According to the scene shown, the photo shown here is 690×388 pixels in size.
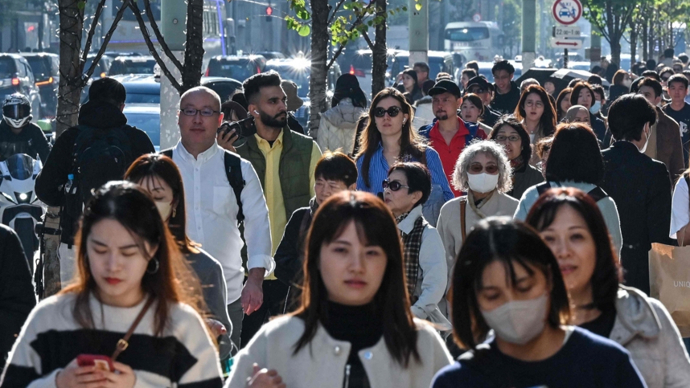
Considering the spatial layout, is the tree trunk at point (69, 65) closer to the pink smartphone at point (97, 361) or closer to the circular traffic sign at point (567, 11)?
the pink smartphone at point (97, 361)

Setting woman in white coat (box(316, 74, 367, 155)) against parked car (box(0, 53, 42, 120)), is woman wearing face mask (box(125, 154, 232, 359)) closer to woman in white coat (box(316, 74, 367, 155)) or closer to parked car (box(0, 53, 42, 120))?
woman in white coat (box(316, 74, 367, 155))

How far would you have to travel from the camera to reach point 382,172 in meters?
8.66

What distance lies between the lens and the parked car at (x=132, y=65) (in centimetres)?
3762

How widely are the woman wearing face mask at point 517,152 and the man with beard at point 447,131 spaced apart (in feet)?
3.17

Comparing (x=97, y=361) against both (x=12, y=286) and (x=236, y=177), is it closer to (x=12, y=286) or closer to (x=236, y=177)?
(x=12, y=286)

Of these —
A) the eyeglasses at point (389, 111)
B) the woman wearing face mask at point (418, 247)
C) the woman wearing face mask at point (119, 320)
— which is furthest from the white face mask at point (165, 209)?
the eyeglasses at point (389, 111)

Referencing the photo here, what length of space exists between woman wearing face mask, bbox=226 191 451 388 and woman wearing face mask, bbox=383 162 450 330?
7.83ft

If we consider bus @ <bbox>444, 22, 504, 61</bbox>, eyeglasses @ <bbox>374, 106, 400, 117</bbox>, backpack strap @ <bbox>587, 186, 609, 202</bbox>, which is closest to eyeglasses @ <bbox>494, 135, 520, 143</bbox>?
eyeglasses @ <bbox>374, 106, 400, 117</bbox>

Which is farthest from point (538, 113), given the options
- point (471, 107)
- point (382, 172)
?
point (382, 172)

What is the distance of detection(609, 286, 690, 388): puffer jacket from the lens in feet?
13.0

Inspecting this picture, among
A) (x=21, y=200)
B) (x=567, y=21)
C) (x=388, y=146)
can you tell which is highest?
(x=567, y=21)

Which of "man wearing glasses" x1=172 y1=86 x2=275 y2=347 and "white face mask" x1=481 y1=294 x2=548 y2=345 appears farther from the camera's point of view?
"man wearing glasses" x1=172 y1=86 x2=275 y2=347

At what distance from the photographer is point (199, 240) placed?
689 centimetres

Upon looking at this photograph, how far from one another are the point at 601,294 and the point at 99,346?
1.43 meters
